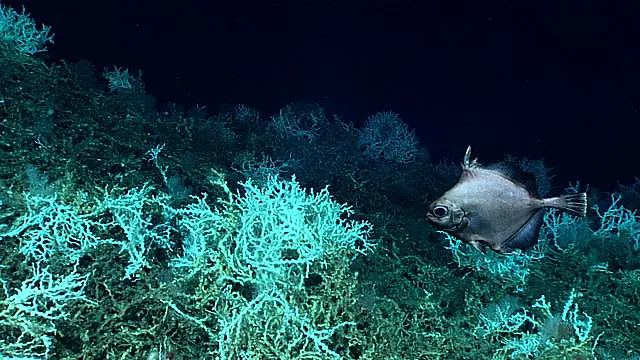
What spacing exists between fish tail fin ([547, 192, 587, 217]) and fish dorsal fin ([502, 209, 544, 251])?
122 mm

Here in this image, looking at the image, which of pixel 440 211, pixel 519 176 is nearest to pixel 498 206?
pixel 519 176

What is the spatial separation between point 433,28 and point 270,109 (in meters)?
10.3

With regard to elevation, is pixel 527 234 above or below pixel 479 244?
above

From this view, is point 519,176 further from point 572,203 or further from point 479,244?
point 479,244

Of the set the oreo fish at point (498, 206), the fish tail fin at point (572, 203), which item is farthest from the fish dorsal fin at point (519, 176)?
the fish tail fin at point (572, 203)

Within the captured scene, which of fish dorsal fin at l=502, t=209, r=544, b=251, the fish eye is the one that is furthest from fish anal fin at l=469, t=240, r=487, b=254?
the fish eye

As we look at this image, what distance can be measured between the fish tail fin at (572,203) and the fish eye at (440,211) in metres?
0.77

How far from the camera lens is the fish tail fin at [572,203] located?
9.64ft

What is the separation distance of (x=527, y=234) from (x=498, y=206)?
35cm

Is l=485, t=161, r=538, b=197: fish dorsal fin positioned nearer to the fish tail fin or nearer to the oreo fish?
the oreo fish

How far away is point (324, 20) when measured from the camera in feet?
72.0

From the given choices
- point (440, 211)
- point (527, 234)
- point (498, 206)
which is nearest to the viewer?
point (440, 211)

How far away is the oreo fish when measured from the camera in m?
2.89

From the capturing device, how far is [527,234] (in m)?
3.06
